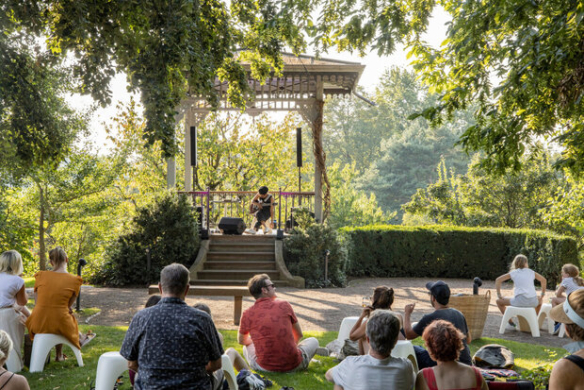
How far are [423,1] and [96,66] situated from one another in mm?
4342

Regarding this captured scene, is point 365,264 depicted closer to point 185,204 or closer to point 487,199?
point 185,204

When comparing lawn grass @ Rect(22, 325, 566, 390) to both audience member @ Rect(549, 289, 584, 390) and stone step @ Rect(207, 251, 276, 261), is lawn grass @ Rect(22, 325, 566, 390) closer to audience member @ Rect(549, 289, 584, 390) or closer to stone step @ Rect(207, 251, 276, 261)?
audience member @ Rect(549, 289, 584, 390)

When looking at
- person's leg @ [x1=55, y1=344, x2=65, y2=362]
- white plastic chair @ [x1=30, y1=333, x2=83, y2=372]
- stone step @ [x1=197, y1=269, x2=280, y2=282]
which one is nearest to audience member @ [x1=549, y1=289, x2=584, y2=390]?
white plastic chair @ [x1=30, y1=333, x2=83, y2=372]

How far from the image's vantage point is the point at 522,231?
15477mm

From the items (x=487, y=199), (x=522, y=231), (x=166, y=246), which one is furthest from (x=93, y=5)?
(x=487, y=199)

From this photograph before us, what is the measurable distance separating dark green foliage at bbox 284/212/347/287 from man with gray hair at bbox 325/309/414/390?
9.47 meters

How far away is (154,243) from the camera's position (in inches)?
508

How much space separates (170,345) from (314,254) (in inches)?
396

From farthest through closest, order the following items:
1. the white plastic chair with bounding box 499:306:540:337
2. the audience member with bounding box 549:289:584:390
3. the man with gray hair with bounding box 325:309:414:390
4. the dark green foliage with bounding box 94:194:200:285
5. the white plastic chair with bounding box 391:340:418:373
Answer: the dark green foliage with bounding box 94:194:200:285
the white plastic chair with bounding box 499:306:540:337
the white plastic chair with bounding box 391:340:418:373
the man with gray hair with bounding box 325:309:414:390
the audience member with bounding box 549:289:584:390

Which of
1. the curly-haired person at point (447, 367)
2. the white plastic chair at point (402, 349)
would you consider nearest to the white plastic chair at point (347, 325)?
the white plastic chair at point (402, 349)

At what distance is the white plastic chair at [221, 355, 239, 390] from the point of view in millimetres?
4285

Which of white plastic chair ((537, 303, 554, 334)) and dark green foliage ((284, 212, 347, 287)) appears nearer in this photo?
white plastic chair ((537, 303, 554, 334))

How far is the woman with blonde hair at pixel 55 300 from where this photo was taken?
5414mm

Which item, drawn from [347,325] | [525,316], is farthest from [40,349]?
[525,316]
